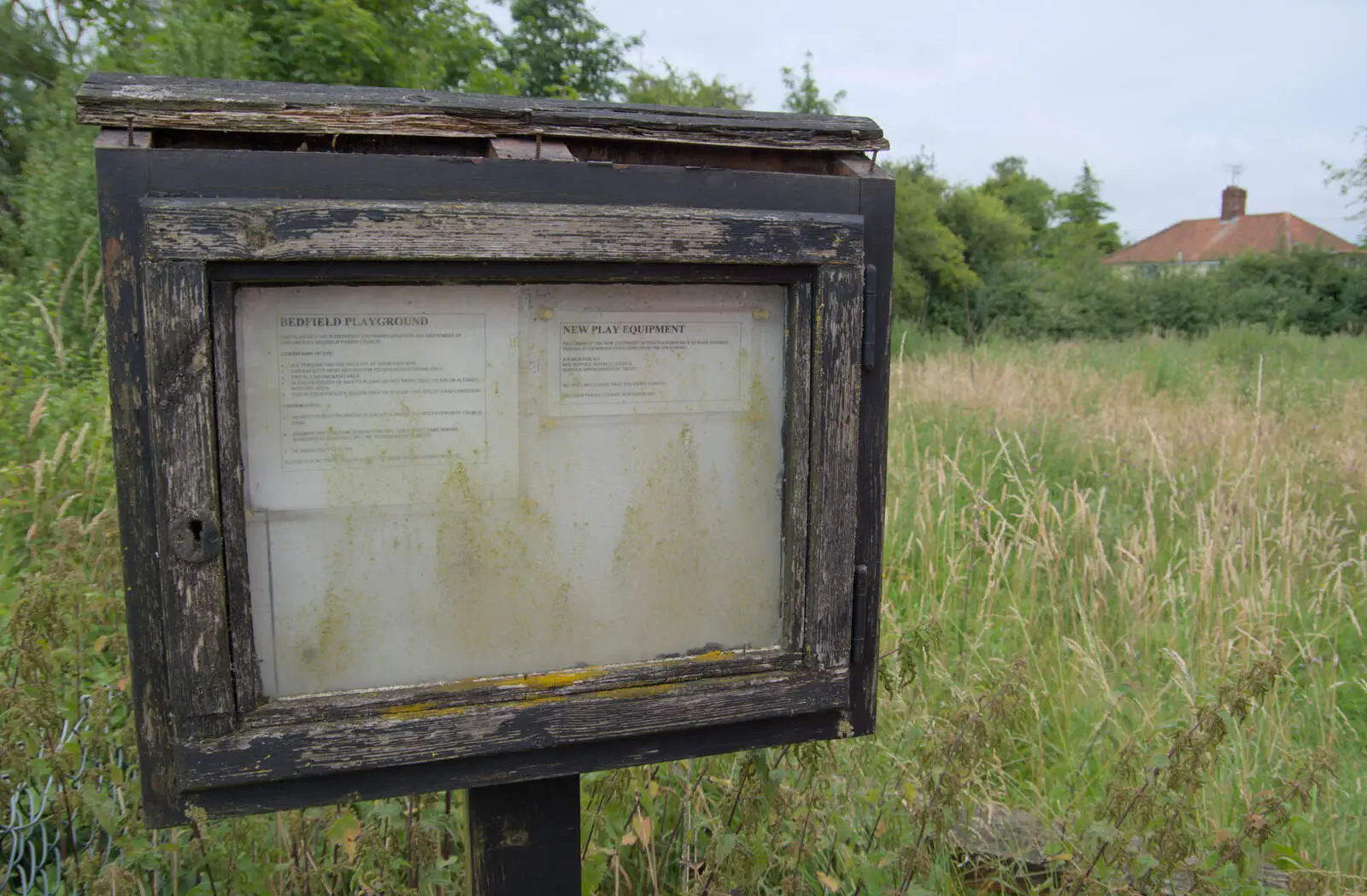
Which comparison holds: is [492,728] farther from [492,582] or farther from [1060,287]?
[1060,287]

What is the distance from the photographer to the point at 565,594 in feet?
4.01

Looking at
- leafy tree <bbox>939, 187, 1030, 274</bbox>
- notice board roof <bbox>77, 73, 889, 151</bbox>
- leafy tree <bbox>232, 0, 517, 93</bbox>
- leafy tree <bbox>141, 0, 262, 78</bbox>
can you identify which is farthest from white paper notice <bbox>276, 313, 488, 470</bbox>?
leafy tree <bbox>939, 187, 1030, 274</bbox>

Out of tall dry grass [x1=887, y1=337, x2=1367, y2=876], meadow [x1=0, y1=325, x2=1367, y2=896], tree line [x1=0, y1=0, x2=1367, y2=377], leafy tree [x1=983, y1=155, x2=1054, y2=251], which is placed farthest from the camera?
leafy tree [x1=983, y1=155, x2=1054, y2=251]

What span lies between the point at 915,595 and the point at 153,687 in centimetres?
321

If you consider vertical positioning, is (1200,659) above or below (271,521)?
below

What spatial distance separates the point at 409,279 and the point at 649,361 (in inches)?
12.3

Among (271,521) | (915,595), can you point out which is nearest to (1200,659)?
(915,595)

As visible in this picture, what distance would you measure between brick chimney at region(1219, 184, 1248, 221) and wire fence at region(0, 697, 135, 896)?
172 ft

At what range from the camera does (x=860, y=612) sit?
1.27 m

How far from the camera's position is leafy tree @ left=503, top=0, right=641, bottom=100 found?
2111 cm

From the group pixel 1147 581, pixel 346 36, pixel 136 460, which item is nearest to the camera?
pixel 136 460

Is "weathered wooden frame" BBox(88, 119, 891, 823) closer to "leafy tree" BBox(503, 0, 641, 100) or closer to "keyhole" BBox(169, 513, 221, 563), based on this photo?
"keyhole" BBox(169, 513, 221, 563)

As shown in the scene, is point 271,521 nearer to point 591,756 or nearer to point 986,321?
point 591,756

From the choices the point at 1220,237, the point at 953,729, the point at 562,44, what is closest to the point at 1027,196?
the point at 1220,237
